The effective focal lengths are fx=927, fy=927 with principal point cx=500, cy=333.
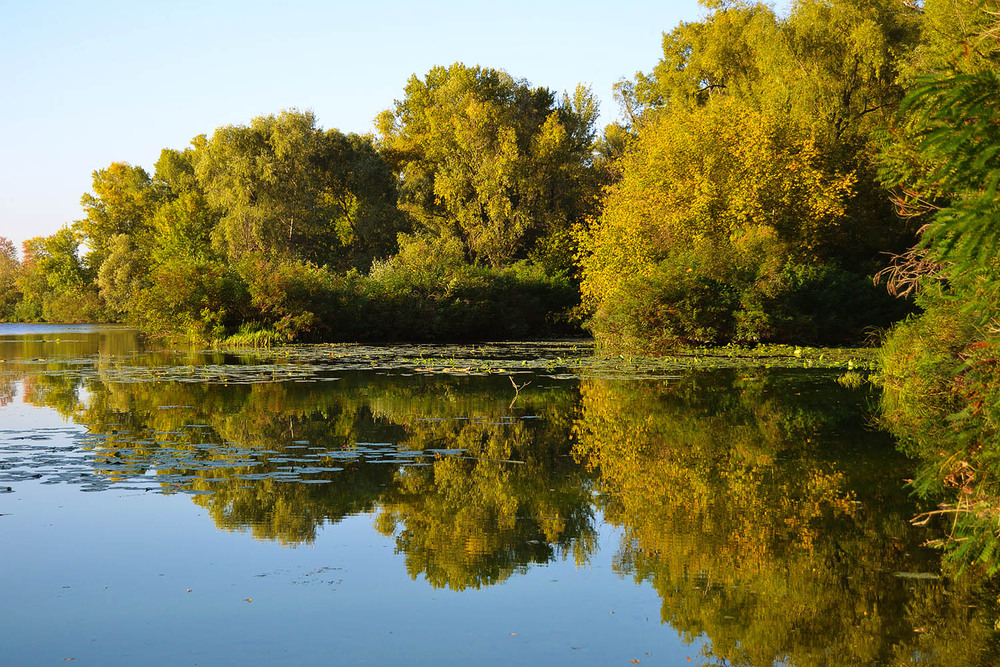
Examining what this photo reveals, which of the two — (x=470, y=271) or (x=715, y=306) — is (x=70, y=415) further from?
(x=470, y=271)

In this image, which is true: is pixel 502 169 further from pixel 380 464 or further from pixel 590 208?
pixel 380 464

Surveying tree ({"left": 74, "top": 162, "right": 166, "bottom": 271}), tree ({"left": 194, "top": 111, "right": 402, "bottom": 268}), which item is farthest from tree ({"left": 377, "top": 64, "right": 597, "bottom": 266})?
tree ({"left": 74, "top": 162, "right": 166, "bottom": 271})

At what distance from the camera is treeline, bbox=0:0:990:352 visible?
1197 inches

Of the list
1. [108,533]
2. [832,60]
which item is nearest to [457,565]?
[108,533]

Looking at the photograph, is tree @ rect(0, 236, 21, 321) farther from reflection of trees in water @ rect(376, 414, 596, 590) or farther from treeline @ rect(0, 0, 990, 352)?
reflection of trees in water @ rect(376, 414, 596, 590)

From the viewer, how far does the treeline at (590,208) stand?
3041 cm

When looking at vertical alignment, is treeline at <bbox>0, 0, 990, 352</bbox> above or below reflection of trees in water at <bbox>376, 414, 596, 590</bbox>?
above

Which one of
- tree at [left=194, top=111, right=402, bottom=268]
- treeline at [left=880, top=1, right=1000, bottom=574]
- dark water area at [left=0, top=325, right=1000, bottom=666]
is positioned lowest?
dark water area at [left=0, top=325, right=1000, bottom=666]

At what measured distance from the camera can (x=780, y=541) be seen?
7.25 m

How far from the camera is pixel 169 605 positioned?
5820 mm

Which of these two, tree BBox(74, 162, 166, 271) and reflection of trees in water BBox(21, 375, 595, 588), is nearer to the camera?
reflection of trees in water BBox(21, 375, 595, 588)

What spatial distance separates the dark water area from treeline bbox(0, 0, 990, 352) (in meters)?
5.09

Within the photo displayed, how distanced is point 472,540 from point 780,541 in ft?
7.91

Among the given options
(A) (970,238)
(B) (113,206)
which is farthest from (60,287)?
Answer: (A) (970,238)
